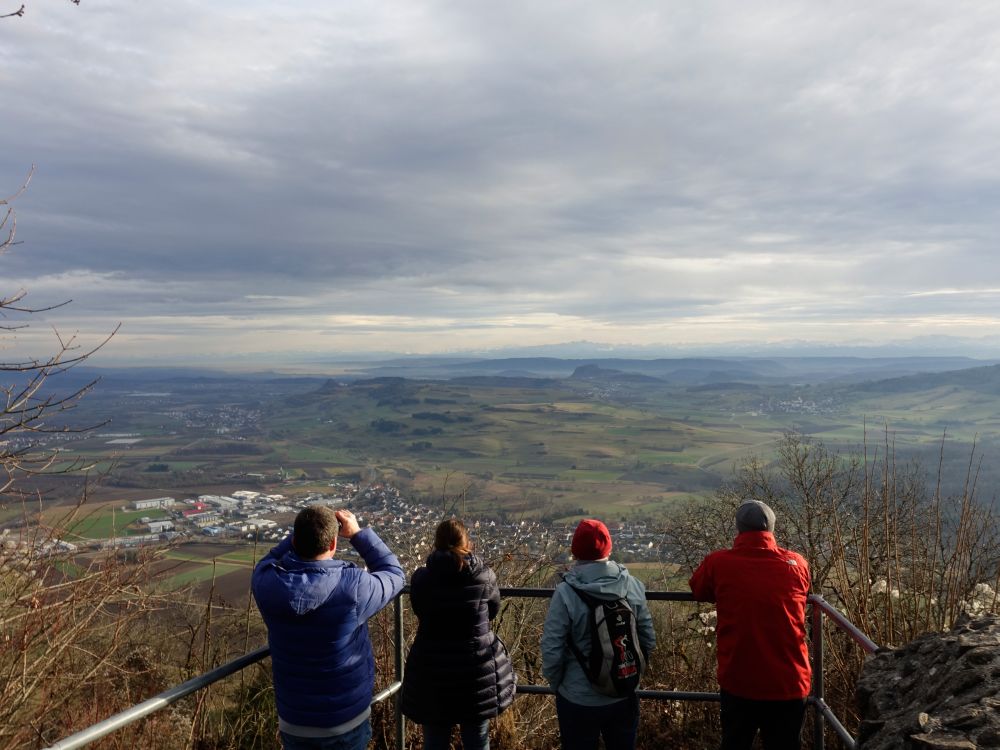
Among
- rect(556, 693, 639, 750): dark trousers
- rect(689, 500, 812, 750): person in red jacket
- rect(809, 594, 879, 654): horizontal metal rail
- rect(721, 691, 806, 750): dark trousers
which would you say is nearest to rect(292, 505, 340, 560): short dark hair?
rect(556, 693, 639, 750): dark trousers

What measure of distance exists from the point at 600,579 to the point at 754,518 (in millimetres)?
877

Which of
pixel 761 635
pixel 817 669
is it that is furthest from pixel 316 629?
pixel 817 669

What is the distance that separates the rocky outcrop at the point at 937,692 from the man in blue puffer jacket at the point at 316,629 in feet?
7.20

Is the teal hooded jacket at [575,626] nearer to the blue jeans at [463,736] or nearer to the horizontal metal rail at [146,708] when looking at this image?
the blue jeans at [463,736]

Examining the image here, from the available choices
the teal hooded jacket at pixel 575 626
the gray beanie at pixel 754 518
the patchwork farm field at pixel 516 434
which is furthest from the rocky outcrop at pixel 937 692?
the patchwork farm field at pixel 516 434

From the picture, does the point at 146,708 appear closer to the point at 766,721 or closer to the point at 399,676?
the point at 399,676

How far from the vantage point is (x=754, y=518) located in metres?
3.18

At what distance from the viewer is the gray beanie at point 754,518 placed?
317 centimetres

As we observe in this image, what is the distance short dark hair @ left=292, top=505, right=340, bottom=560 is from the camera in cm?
262

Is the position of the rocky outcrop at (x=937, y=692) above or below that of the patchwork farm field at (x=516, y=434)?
above

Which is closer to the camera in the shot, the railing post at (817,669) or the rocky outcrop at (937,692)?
the rocky outcrop at (937,692)

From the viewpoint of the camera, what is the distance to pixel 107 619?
554 centimetres

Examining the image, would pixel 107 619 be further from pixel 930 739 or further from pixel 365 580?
pixel 930 739

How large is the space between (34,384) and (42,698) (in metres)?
2.09
